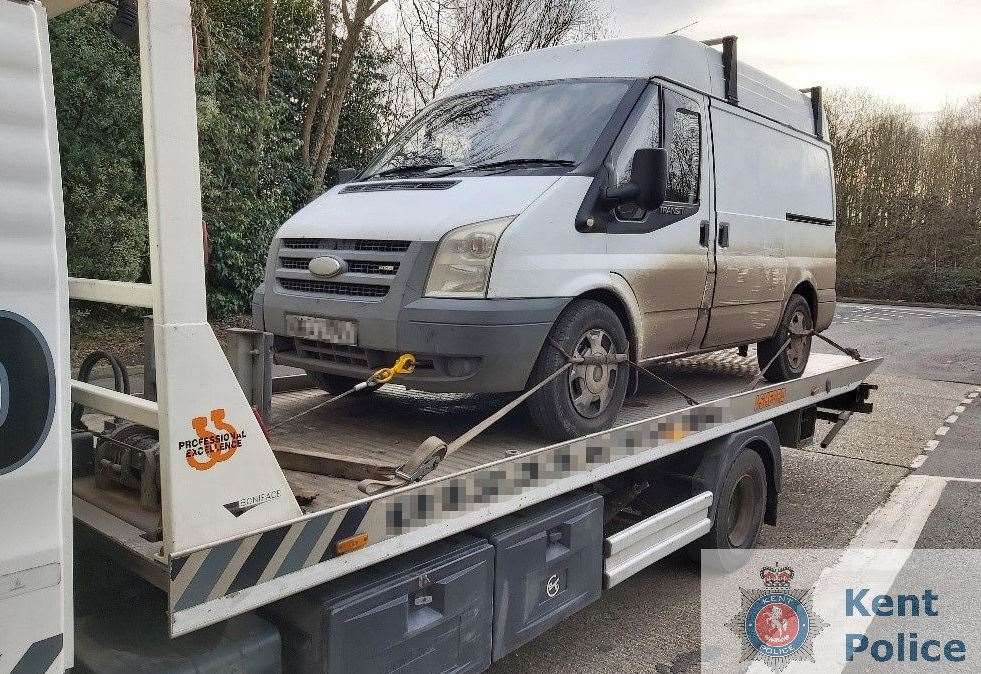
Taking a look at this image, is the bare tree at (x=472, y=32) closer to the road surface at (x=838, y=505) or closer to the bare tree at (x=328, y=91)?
the bare tree at (x=328, y=91)

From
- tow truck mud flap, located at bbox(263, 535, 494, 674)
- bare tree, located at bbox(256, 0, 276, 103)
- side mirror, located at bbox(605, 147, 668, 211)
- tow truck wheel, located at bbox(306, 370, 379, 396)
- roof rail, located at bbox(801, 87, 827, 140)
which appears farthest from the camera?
bare tree, located at bbox(256, 0, 276, 103)

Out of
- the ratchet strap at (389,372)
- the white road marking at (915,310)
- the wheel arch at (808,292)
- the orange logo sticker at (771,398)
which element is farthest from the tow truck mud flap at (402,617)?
the white road marking at (915,310)

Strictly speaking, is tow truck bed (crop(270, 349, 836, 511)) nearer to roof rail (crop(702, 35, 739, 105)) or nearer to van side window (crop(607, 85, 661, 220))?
van side window (crop(607, 85, 661, 220))

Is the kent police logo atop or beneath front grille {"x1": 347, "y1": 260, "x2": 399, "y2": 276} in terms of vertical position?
beneath

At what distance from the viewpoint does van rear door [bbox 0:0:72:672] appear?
197 cm

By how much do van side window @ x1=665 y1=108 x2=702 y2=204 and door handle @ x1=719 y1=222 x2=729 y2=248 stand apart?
34 cm

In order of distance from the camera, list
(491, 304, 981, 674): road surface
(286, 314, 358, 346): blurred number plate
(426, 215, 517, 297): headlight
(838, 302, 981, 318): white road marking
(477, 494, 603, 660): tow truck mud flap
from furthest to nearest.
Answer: (838, 302, 981, 318): white road marking < (491, 304, 981, 674): road surface < (286, 314, 358, 346): blurred number plate < (426, 215, 517, 297): headlight < (477, 494, 603, 660): tow truck mud flap

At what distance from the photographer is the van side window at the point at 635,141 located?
4379 mm

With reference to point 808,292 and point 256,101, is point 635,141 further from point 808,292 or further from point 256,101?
point 256,101

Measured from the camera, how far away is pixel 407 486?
9.76 feet

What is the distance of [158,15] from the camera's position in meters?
2.19

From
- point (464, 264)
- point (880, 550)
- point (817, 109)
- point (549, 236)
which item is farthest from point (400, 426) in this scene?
point (817, 109)

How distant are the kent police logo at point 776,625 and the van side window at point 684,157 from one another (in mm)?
2407

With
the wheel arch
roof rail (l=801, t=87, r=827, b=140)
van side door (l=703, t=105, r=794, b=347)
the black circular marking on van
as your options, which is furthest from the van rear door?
roof rail (l=801, t=87, r=827, b=140)
